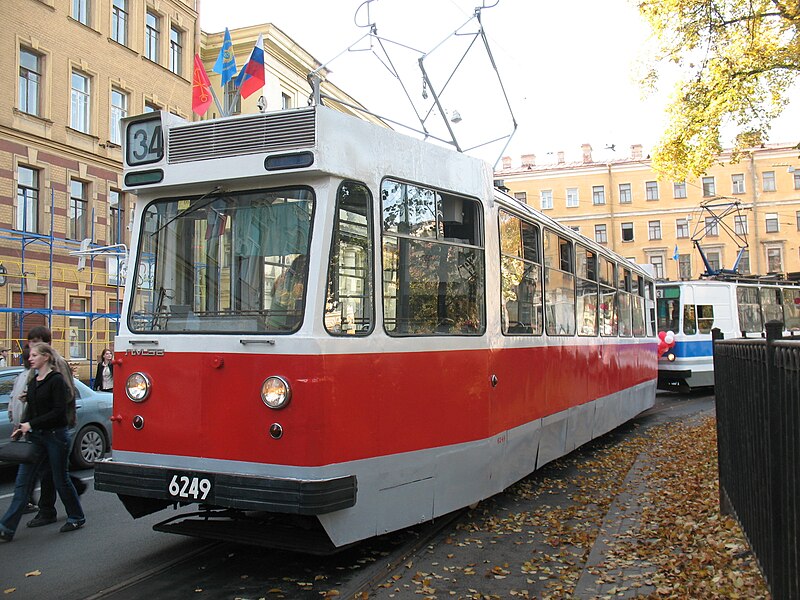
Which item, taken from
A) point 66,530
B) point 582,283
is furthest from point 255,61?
point 582,283

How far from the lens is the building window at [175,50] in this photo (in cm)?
A: 2775

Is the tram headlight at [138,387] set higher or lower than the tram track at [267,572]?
higher

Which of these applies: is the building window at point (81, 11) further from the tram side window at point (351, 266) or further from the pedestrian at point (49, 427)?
the tram side window at point (351, 266)

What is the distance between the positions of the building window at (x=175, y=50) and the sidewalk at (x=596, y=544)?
23745 millimetres

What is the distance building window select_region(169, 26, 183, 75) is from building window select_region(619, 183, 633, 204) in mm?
43236

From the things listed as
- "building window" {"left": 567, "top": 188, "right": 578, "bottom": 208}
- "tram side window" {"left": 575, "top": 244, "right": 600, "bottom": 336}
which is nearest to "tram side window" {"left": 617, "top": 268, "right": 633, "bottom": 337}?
"tram side window" {"left": 575, "top": 244, "right": 600, "bottom": 336}

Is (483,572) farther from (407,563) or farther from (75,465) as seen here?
(75,465)

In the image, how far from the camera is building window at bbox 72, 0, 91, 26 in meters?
23.4

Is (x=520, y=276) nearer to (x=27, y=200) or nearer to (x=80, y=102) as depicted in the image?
(x=27, y=200)

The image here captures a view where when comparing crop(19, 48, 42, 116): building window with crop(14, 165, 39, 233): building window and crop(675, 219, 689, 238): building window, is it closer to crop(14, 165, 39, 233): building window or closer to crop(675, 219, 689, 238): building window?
crop(14, 165, 39, 233): building window

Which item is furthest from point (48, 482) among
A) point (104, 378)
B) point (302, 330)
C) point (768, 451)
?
point (104, 378)

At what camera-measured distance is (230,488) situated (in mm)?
4793

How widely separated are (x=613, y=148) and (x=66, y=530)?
62573 mm

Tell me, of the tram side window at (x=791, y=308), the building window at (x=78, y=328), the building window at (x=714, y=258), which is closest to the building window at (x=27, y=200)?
the building window at (x=78, y=328)
